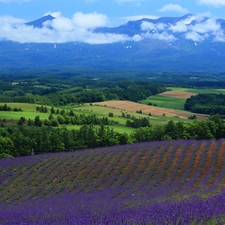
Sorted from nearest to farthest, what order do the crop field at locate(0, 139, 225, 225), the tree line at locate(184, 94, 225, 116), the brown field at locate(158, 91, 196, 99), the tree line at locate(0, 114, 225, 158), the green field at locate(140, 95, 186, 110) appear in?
the crop field at locate(0, 139, 225, 225), the tree line at locate(0, 114, 225, 158), the tree line at locate(184, 94, 225, 116), the green field at locate(140, 95, 186, 110), the brown field at locate(158, 91, 196, 99)

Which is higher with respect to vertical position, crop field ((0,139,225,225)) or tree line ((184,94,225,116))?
crop field ((0,139,225,225))

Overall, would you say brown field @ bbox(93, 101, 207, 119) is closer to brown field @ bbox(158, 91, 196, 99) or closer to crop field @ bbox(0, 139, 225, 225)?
brown field @ bbox(158, 91, 196, 99)

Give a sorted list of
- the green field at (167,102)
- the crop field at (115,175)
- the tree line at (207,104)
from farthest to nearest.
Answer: the green field at (167,102) → the tree line at (207,104) → the crop field at (115,175)

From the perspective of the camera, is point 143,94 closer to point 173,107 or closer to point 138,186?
point 173,107

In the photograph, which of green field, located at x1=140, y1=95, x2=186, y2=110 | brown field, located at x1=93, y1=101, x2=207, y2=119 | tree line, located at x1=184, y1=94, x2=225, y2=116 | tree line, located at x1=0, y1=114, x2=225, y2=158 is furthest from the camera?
green field, located at x1=140, y1=95, x2=186, y2=110

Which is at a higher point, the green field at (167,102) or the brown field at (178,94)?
the brown field at (178,94)

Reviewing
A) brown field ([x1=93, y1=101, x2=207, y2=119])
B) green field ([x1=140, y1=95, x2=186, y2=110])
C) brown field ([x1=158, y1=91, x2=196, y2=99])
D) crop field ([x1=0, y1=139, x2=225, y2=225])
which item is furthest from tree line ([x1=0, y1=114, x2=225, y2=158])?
brown field ([x1=158, y1=91, x2=196, y2=99])

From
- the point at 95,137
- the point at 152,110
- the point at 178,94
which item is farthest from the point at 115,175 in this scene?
the point at 178,94

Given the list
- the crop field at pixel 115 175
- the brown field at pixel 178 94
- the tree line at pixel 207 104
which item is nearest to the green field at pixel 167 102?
the tree line at pixel 207 104

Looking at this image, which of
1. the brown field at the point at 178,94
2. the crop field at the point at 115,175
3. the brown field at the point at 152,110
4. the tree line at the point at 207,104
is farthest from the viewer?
the brown field at the point at 178,94

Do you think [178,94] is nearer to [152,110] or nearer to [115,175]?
[152,110]

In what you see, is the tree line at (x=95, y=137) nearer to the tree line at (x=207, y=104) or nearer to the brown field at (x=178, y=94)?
the tree line at (x=207, y=104)

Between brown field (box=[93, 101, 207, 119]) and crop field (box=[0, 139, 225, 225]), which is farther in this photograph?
brown field (box=[93, 101, 207, 119])
